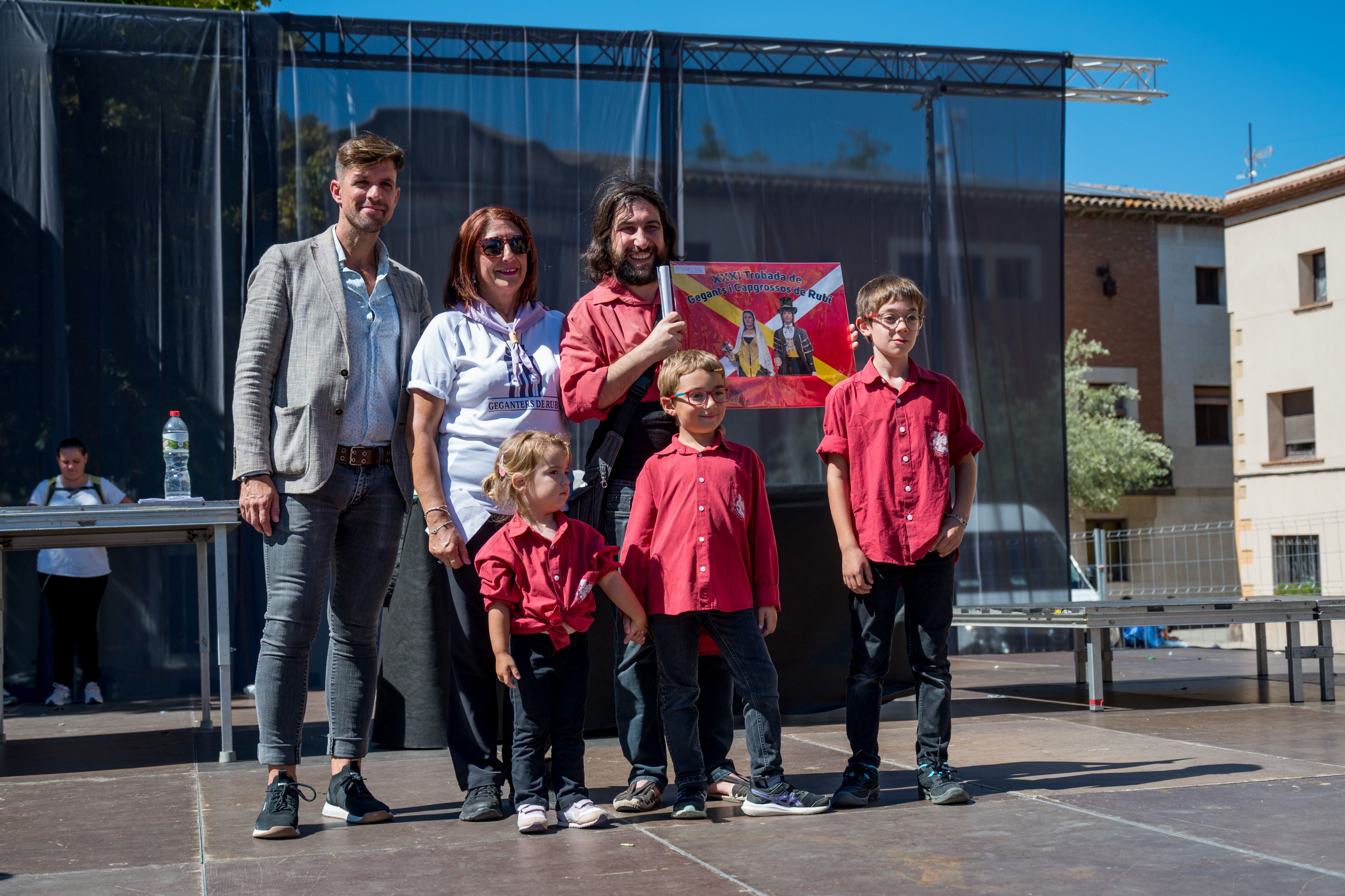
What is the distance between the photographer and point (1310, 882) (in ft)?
7.91

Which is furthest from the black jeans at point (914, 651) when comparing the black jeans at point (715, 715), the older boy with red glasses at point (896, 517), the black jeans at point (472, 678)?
the black jeans at point (472, 678)

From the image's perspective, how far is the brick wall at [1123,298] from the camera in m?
29.9

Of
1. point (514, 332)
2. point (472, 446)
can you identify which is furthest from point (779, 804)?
point (514, 332)

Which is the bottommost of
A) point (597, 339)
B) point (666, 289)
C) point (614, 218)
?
point (597, 339)

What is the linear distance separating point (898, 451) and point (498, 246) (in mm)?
1258

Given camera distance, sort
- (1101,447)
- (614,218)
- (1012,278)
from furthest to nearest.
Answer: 1. (1101,447)
2. (1012,278)
3. (614,218)

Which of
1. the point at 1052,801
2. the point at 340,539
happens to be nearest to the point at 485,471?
the point at 340,539

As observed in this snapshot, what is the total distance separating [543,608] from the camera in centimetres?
313

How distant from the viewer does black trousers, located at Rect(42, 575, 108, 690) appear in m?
7.21

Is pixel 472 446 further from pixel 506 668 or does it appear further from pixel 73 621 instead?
pixel 73 621

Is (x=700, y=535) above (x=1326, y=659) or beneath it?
above

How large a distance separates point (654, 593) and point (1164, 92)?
820cm

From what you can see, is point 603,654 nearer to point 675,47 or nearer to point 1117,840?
point 1117,840

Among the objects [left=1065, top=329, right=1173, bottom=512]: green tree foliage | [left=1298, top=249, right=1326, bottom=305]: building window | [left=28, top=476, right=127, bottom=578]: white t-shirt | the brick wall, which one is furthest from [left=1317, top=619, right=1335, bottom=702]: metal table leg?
the brick wall
